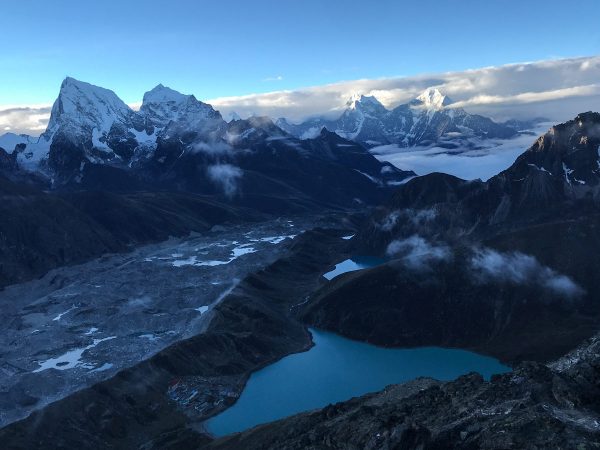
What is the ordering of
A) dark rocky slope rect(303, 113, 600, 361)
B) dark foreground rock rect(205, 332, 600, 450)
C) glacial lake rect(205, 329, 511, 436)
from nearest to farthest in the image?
dark foreground rock rect(205, 332, 600, 450), glacial lake rect(205, 329, 511, 436), dark rocky slope rect(303, 113, 600, 361)

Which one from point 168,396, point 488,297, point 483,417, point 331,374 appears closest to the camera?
point 483,417

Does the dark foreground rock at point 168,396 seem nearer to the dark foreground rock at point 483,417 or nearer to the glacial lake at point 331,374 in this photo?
the glacial lake at point 331,374

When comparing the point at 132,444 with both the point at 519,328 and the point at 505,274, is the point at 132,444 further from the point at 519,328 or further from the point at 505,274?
the point at 505,274

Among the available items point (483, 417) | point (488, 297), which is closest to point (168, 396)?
point (483, 417)

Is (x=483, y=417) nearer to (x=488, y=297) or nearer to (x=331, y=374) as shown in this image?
(x=331, y=374)

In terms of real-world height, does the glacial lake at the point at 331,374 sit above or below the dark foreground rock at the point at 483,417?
below

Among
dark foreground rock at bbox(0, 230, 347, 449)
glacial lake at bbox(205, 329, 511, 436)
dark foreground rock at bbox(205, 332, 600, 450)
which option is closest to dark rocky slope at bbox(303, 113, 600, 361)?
glacial lake at bbox(205, 329, 511, 436)

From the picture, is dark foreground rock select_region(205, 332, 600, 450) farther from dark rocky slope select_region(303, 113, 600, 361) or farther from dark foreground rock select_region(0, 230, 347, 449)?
dark rocky slope select_region(303, 113, 600, 361)

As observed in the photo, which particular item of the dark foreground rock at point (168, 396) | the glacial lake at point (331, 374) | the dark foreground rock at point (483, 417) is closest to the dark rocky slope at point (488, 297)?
the glacial lake at point (331, 374)
